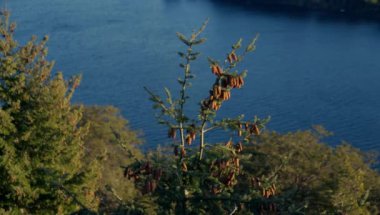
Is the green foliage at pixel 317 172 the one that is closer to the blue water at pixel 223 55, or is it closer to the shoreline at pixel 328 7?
the blue water at pixel 223 55

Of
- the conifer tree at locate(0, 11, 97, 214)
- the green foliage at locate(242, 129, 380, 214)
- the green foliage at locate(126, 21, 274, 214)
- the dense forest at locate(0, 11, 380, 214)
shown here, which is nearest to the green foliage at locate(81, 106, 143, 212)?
the dense forest at locate(0, 11, 380, 214)

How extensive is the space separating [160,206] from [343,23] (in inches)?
3406

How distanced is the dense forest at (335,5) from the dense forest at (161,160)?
67304 millimetres

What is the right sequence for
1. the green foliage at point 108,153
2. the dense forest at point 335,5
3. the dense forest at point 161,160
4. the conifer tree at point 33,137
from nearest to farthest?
the dense forest at point 161,160, the conifer tree at point 33,137, the green foliage at point 108,153, the dense forest at point 335,5

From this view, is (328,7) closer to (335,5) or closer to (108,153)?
(335,5)

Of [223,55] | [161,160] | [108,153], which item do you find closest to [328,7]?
[223,55]

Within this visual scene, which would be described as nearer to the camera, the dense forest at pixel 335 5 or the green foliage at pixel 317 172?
the green foliage at pixel 317 172

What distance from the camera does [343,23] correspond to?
294ft

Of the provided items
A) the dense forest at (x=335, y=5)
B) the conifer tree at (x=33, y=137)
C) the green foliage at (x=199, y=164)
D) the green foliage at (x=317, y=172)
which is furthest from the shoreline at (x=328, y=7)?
the green foliage at (x=199, y=164)

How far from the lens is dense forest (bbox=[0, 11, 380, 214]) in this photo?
7383mm

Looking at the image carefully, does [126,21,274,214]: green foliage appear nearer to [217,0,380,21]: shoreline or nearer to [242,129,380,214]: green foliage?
[242,129,380,214]: green foliage

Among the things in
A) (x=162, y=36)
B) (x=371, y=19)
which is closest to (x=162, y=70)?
(x=162, y=36)

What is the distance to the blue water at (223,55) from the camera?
2191 inches

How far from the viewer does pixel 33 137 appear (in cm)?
1611
